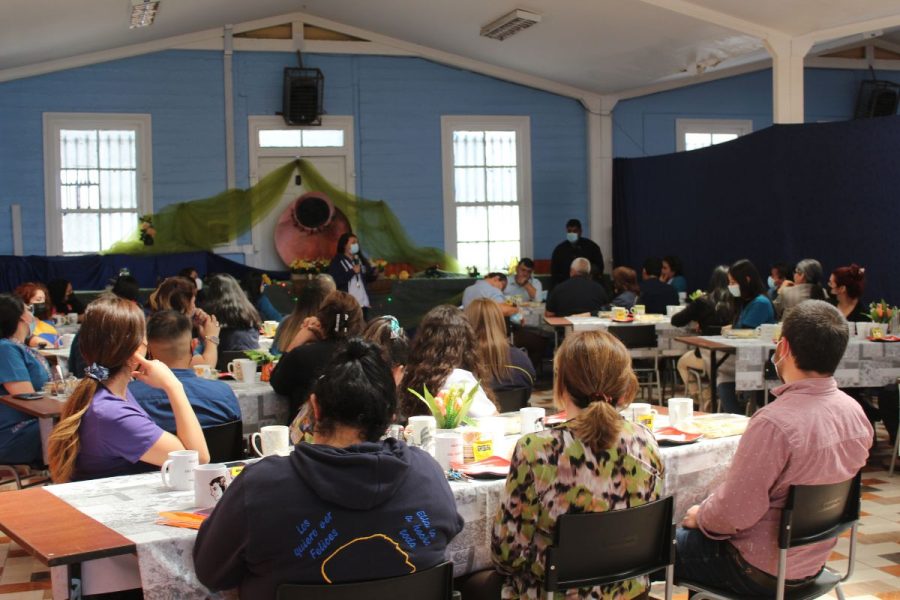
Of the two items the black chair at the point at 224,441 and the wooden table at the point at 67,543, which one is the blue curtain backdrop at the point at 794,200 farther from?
the wooden table at the point at 67,543

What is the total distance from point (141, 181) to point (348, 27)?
3305 millimetres

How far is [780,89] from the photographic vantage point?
1001 cm

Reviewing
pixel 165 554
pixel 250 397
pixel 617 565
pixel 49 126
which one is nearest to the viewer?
pixel 165 554

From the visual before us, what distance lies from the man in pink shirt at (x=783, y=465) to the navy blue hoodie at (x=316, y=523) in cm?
116

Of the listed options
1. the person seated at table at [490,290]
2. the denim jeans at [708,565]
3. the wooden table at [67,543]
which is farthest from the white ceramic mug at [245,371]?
the person seated at table at [490,290]

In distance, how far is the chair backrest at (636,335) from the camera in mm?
8102

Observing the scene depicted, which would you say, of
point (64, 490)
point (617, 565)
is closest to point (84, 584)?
point (64, 490)

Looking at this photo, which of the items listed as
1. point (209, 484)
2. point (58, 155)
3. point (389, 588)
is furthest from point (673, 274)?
point (389, 588)

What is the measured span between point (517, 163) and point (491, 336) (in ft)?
31.2

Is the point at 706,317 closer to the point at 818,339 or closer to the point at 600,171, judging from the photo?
the point at 818,339

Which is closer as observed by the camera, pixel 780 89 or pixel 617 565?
pixel 617 565

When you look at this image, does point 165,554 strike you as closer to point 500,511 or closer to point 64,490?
point 64,490

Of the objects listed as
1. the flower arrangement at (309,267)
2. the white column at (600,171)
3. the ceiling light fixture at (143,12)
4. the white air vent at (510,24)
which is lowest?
the flower arrangement at (309,267)

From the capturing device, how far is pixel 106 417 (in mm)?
3154
